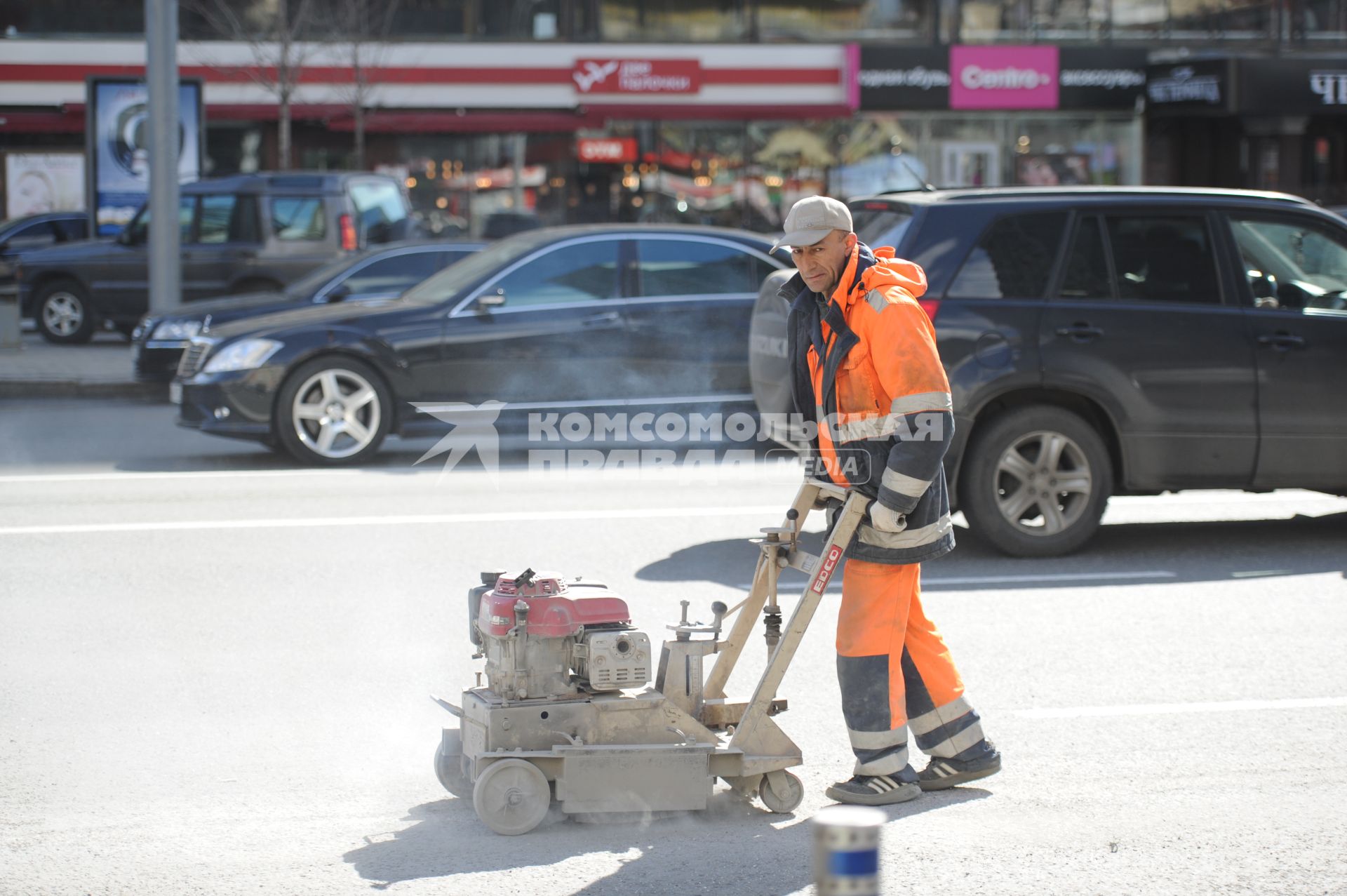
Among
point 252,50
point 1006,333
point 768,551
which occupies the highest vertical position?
point 252,50

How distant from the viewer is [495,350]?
Result: 35.3 feet

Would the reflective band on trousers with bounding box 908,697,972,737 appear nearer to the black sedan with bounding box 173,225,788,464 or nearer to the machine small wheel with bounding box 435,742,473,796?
the machine small wheel with bounding box 435,742,473,796

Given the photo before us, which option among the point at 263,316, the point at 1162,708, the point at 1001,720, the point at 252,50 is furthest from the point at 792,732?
the point at 252,50

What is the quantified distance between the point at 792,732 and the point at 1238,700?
1676mm

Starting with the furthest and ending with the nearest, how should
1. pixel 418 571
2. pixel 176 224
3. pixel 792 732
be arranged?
pixel 176 224 → pixel 418 571 → pixel 792 732

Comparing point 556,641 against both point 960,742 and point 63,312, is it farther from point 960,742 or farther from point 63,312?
point 63,312

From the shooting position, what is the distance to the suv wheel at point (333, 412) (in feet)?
35.1

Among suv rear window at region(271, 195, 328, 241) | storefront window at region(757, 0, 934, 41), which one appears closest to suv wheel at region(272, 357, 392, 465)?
suv rear window at region(271, 195, 328, 241)

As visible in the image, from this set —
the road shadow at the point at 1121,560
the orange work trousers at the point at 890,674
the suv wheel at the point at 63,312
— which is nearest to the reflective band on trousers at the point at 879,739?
the orange work trousers at the point at 890,674

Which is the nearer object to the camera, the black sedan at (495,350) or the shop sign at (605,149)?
the black sedan at (495,350)

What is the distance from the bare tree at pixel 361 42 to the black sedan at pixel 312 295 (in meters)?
12.4

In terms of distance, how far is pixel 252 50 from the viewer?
26.1 meters

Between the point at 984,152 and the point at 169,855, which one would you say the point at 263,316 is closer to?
the point at 169,855

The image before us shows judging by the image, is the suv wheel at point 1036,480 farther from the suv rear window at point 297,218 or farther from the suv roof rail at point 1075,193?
the suv rear window at point 297,218
